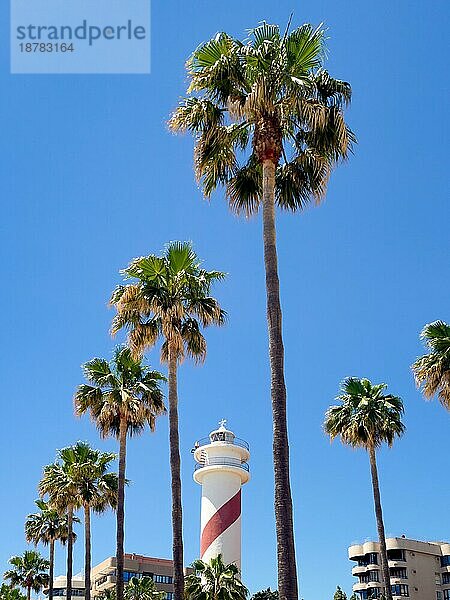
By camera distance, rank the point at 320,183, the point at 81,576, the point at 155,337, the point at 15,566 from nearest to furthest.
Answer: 1. the point at 320,183
2. the point at 155,337
3. the point at 15,566
4. the point at 81,576

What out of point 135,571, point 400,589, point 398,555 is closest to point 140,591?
point 135,571

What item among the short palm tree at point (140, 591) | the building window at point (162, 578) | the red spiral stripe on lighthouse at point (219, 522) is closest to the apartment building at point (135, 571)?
the building window at point (162, 578)

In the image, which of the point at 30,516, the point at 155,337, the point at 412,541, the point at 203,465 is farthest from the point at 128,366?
the point at 412,541

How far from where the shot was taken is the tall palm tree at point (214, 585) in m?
→ 33.3

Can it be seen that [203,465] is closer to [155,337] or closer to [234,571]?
[234,571]

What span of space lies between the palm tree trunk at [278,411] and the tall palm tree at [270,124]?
0.02m

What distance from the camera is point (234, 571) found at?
34.9 meters

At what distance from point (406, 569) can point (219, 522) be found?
4385cm

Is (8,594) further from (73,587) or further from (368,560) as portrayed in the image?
(368,560)

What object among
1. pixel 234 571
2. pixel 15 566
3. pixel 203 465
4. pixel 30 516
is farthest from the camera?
pixel 15 566

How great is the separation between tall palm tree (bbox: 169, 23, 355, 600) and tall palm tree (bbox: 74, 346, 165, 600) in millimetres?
15428

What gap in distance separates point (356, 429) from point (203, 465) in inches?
405

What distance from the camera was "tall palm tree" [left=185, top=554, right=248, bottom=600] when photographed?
109 ft

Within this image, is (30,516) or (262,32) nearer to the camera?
(262,32)
